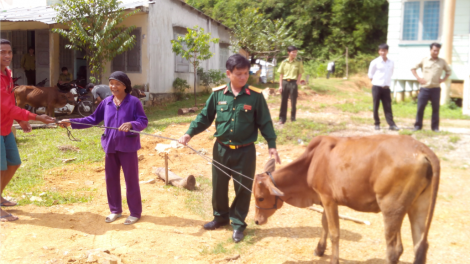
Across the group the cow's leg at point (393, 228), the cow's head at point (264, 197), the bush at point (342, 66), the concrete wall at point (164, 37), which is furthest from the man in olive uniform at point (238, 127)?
the bush at point (342, 66)

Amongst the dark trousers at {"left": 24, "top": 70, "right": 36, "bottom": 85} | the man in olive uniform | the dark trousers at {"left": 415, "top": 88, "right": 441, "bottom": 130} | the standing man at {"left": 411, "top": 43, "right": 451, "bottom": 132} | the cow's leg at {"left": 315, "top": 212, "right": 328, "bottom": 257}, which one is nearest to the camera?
the cow's leg at {"left": 315, "top": 212, "right": 328, "bottom": 257}

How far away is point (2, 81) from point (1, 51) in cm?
37

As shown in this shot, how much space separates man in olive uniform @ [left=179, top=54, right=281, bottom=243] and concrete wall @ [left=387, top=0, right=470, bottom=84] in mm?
12339

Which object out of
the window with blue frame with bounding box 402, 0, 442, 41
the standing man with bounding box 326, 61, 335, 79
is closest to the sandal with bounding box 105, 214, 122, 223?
the window with blue frame with bounding box 402, 0, 442, 41

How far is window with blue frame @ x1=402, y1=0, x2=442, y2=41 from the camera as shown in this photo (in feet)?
50.9

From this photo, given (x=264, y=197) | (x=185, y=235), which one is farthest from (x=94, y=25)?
(x=264, y=197)

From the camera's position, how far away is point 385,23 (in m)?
31.2

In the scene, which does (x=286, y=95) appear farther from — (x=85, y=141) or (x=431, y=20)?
(x=431, y=20)

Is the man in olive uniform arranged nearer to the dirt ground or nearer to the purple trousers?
the dirt ground

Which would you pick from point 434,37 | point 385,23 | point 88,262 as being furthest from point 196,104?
point 385,23

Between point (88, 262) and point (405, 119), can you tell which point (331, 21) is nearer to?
point (405, 119)

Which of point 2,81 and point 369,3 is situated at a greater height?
point 369,3

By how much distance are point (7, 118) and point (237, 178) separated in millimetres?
2934

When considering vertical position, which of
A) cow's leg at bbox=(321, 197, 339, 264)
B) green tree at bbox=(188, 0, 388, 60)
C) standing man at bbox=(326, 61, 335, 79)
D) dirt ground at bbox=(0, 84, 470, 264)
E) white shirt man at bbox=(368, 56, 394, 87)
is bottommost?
dirt ground at bbox=(0, 84, 470, 264)
